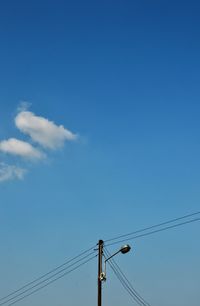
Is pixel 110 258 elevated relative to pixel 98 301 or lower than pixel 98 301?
elevated

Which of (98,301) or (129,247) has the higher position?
(129,247)

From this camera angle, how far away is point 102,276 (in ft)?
92.6

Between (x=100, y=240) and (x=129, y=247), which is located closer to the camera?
(x=129, y=247)

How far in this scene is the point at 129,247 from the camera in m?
26.8

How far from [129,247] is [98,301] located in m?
3.56

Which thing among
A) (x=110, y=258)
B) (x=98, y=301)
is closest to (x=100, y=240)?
(x=110, y=258)

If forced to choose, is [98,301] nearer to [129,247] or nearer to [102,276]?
[102,276]

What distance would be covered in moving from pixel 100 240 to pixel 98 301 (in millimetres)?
3954

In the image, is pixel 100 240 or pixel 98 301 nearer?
pixel 98 301

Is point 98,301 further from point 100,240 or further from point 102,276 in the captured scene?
point 100,240

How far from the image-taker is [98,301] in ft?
89.4

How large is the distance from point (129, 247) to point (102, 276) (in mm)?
2830

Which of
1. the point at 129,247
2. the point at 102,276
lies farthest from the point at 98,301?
the point at 129,247

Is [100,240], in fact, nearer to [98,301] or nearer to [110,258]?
[110,258]
